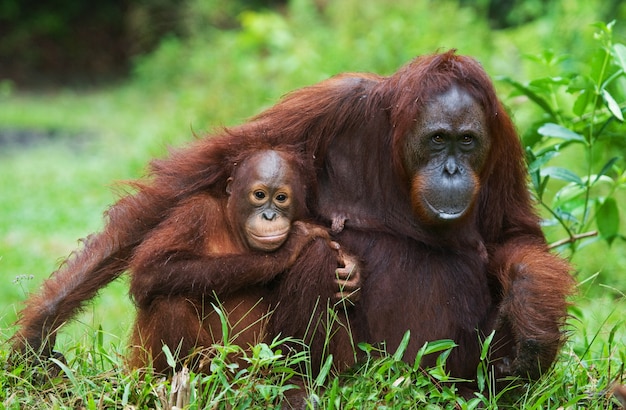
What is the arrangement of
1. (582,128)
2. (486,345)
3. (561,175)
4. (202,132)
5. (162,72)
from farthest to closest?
(162,72), (582,128), (561,175), (202,132), (486,345)

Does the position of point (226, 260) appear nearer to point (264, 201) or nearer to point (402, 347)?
point (264, 201)

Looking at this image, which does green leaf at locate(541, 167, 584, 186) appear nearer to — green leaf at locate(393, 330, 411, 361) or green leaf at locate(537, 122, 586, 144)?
green leaf at locate(537, 122, 586, 144)

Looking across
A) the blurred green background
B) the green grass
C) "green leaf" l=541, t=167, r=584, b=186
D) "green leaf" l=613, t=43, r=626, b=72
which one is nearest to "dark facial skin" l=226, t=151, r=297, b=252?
the green grass

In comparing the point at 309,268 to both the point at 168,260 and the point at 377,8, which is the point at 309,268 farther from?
the point at 377,8

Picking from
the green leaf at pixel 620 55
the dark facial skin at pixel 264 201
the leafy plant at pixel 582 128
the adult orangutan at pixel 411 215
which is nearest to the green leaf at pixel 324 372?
the adult orangutan at pixel 411 215

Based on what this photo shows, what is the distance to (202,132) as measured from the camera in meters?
4.21

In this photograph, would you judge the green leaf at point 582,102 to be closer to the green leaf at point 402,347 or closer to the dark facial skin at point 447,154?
the dark facial skin at point 447,154

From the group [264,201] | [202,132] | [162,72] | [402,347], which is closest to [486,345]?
[402,347]

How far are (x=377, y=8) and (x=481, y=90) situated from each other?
9154 millimetres

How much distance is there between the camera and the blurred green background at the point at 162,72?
7.73m

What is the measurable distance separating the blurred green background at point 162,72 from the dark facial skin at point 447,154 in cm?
92

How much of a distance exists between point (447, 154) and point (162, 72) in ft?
47.4

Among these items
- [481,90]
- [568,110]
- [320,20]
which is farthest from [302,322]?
[320,20]

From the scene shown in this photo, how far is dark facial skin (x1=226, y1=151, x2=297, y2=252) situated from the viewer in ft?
11.3
